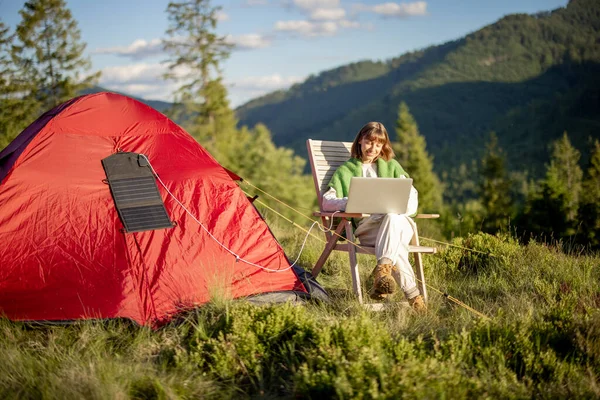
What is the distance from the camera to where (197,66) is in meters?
30.9

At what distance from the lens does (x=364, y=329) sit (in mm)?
3186

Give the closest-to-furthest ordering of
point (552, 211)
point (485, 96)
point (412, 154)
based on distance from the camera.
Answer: point (552, 211) → point (412, 154) → point (485, 96)

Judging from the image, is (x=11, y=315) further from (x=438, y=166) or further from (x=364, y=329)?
(x=438, y=166)

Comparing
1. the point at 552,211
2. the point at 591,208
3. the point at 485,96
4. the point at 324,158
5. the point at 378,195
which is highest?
the point at 485,96

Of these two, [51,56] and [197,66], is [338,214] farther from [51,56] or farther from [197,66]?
[197,66]

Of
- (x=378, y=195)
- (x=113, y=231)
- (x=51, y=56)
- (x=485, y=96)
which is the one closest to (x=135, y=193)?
(x=113, y=231)

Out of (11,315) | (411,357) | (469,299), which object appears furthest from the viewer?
(469,299)

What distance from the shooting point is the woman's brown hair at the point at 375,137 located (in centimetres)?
491

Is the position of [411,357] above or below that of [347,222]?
below

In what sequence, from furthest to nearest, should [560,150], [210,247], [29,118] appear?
[560,150] < [29,118] < [210,247]

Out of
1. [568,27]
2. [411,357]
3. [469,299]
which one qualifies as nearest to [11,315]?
[411,357]

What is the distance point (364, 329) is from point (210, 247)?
145 centimetres

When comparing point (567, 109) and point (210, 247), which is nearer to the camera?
point (210, 247)

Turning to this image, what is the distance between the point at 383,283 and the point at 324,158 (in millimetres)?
1731
